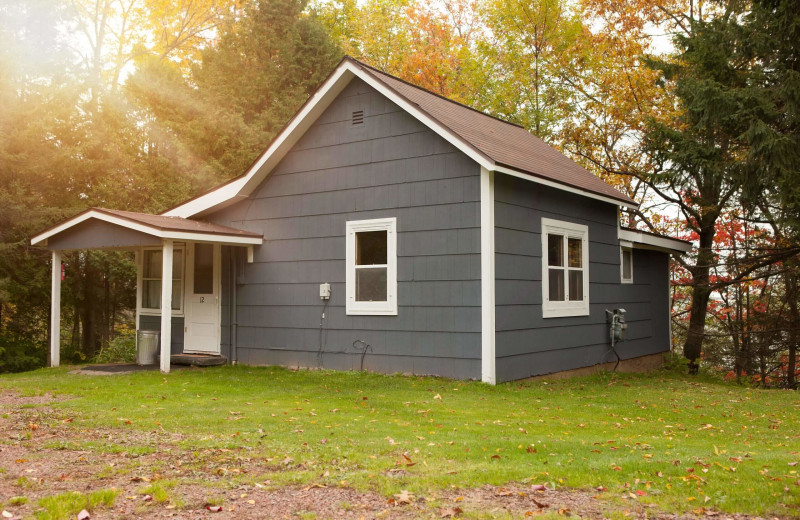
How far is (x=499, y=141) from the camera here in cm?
1301

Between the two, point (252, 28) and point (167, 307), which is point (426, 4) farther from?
point (167, 307)

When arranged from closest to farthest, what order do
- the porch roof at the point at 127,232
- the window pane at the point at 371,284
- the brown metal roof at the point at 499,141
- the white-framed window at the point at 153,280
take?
the brown metal roof at the point at 499,141
the window pane at the point at 371,284
the porch roof at the point at 127,232
the white-framed window at the point at 153,280

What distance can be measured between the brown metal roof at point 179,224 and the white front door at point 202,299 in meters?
0.61

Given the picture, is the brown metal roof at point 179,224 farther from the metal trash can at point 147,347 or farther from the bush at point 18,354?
the bush at point 18,354

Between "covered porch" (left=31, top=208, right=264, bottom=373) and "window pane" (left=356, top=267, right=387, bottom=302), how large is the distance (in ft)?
8.24

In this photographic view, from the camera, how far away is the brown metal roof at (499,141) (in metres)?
11.5

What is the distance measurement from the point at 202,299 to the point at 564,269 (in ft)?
23.3

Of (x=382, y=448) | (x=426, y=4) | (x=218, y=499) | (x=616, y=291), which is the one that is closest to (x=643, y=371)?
(x=616, y=291)

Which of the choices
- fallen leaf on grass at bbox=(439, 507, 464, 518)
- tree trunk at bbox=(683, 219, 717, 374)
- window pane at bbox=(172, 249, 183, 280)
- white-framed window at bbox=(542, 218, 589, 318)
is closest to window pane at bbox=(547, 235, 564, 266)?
white-framed window at bbox=(542, 218, 589, 318)

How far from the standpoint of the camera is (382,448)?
6367 mm

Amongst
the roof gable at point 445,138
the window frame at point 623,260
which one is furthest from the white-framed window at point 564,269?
the window frame at point 623,260

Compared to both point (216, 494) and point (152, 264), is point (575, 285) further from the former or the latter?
point (216, 494)

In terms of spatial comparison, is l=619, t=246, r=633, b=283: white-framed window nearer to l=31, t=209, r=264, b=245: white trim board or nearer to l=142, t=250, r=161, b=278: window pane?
l=31, t=209, r=264, b=245: white trim board

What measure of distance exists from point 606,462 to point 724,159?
371 inches
